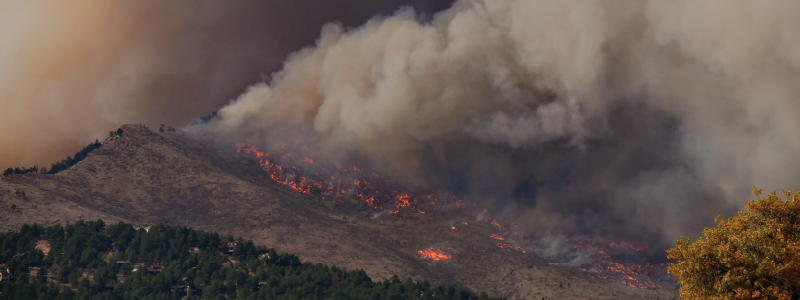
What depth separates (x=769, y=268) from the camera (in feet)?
136

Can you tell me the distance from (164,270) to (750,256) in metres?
133

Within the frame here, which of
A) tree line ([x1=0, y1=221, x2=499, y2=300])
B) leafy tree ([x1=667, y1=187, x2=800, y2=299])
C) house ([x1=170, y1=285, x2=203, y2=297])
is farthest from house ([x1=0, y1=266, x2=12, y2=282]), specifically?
leafy tree ([x1=667, y1=187, x2=800, y2=299])

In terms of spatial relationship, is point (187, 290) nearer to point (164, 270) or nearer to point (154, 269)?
point (164, 270)

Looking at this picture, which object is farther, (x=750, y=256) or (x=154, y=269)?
(x=154, y=269)

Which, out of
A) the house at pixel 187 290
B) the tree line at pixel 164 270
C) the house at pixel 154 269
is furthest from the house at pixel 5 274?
the house at pixel 187 290

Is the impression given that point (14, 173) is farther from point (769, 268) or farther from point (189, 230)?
point (769, 268)

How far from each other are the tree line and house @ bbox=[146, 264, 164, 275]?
574mm

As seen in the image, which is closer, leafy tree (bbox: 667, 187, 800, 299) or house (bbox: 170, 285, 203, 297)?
leafy tree (bbox: 667, 187, 800, 299)

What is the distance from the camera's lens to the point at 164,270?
496ft

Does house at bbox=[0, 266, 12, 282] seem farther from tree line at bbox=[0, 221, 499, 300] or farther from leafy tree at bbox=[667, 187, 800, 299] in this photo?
leafy tree at bbox=[667, 187, 800, 299]

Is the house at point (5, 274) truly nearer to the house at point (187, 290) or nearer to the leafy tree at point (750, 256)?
the house at point (187, 290)

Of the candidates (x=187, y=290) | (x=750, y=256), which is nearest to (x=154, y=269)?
(x=187, y=290)

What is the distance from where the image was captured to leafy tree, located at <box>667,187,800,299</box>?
136 ft

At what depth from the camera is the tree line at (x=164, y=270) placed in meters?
142
